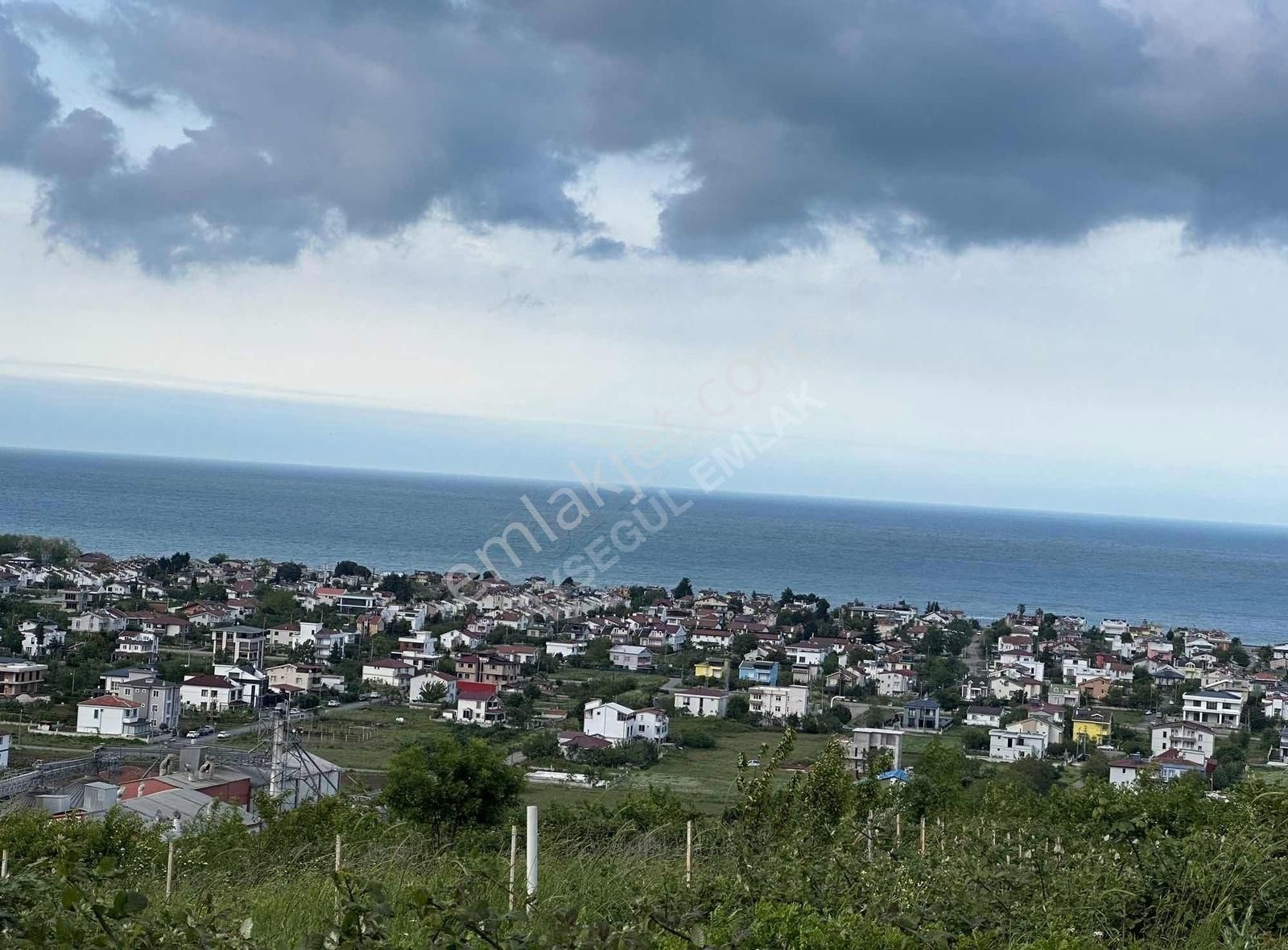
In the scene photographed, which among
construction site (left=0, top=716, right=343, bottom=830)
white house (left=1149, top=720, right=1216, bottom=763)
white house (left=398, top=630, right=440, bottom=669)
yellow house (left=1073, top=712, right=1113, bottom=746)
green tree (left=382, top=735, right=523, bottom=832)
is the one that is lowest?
white house (left=398, top=630, right=440, bottom=669)

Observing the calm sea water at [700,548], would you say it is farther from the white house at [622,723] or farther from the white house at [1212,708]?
the white house at [622,723]

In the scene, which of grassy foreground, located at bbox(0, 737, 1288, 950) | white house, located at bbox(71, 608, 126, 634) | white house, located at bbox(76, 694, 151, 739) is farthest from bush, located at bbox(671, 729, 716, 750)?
white house, located at bbox(71, 608, 126, 634)

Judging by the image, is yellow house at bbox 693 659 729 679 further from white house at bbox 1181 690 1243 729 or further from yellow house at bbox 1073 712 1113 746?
white house at bbox 1181 690 1243 729

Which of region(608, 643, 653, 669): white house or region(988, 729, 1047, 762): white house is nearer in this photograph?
region(988, 729, 1047, 762): white house

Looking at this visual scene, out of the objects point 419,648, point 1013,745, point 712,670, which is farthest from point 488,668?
point 1013,745

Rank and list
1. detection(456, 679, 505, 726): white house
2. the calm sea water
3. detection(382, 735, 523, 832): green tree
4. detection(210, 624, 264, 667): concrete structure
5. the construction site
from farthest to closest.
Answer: the calm sea water, detection(210, 624, 264, 667): concrete structure, detection(456, 679, 505, 726): white house, the construction site, detection(382, 735, 523, 832): green tree

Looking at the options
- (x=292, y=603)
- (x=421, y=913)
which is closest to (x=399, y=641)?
(x=292, y=603)
